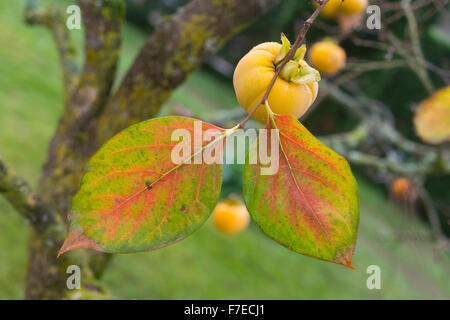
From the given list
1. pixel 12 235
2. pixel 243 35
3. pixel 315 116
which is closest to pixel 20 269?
pixel 12 235

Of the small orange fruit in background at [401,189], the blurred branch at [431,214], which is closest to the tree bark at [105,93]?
the blurred branch at [431,214]

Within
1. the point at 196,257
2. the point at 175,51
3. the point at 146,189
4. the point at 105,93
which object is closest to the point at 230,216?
the point at 196,257

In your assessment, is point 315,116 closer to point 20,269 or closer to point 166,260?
point 166,260

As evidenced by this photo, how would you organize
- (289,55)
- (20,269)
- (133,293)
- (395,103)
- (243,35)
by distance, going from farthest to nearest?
(243,35) < (395,103) < (133,293) < (20,269) < (289,55)

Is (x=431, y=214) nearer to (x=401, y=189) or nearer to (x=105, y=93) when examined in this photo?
(x=401, y=189)

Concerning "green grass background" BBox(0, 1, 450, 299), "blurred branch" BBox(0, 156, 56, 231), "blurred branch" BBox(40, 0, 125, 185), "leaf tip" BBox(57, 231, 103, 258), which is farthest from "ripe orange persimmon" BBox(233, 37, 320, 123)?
"green grass background" BBox(0, 1, 450, 299)
